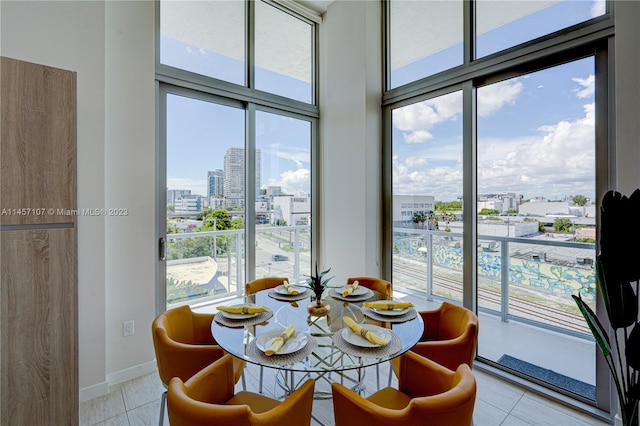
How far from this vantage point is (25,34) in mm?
2102

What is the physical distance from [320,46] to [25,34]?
307 cm

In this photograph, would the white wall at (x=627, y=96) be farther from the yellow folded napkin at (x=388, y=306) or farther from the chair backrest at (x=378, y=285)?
the chair backrest at (x=378, y=285)

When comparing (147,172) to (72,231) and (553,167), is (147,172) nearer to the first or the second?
(72,231)

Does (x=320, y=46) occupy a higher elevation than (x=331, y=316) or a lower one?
higher

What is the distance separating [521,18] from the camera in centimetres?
254

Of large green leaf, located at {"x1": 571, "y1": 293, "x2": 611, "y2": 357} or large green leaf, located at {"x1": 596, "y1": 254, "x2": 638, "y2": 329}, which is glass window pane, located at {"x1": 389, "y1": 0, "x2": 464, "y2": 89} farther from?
large green leaf, located at {"x1": 571, "y1": 293, "x2": 611, "y2": 357}

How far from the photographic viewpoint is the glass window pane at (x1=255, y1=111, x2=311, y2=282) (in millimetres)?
3621

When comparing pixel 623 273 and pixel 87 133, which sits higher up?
pixel 87 133

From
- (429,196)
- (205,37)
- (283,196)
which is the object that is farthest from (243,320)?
(205,37)

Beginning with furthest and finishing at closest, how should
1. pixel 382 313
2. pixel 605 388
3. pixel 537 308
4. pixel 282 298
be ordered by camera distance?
pixel 537 308
pixel 282 298
pixel 605 388
pixel 382 313

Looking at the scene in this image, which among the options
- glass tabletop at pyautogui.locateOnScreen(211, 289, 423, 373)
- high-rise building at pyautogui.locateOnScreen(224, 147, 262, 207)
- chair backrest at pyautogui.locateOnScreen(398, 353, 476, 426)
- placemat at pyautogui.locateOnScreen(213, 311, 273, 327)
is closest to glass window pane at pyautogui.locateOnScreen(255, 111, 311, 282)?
high-rise building at pyautogui.locateOnScreen(224, 147, 262, 207)

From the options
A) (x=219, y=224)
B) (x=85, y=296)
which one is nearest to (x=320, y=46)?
(x=219, y=224)

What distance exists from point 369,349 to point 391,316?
0.47 m

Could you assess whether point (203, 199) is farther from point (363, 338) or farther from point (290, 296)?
point (363, 338)
